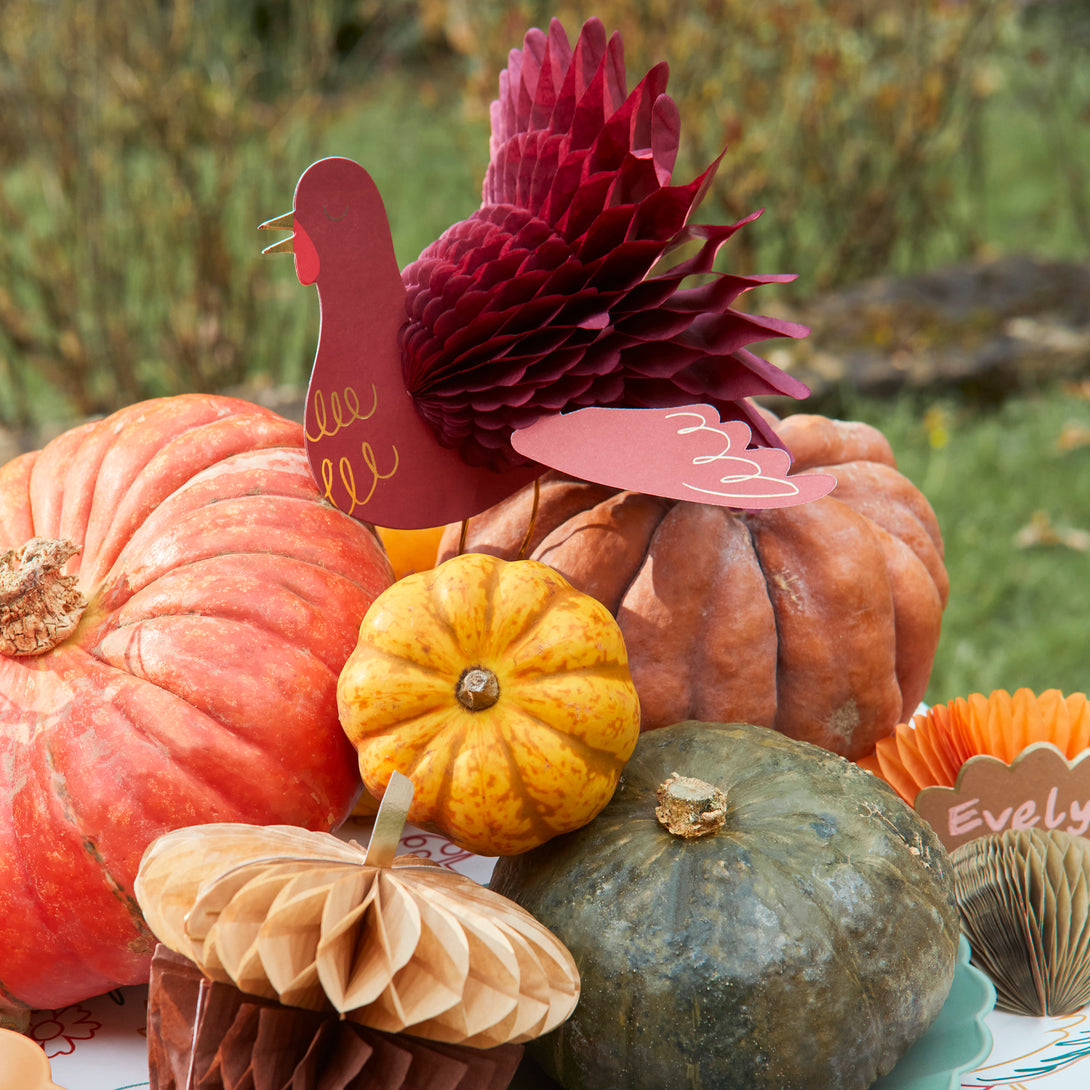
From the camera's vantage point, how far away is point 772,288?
4859 millimetres

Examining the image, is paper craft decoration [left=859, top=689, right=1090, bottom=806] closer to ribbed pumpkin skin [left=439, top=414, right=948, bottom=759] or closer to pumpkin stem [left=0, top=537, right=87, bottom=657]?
ribbed pumpkin skin [left=439, top=414, right=948, bottom=759]

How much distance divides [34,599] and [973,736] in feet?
3.21

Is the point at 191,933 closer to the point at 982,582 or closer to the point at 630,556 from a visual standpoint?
the point at 630,556

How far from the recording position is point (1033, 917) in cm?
109

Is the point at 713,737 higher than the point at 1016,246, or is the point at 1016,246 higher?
the point at 713,737

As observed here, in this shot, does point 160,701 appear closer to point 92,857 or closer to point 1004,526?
point 92,857

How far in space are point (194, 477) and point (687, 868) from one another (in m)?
0.66

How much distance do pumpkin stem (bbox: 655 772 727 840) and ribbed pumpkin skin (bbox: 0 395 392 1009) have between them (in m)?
0.33

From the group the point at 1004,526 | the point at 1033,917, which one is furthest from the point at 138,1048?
the point at 1004,526

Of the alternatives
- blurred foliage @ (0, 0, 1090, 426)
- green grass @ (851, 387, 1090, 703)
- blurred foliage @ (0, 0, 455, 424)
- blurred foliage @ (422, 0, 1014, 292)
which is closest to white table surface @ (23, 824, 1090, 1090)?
green grass @ (851, 387, 1090, 703)

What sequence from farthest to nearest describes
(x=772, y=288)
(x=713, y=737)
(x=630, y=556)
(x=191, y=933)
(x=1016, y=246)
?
(x=1016, y=246) → (x=772, y=288) → (x=630, y=556) → (x=713, y=737) → (x=191, y=933)

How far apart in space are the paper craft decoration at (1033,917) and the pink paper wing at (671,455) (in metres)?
0.40

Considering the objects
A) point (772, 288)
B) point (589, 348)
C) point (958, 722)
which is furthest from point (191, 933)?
point (772, 288)

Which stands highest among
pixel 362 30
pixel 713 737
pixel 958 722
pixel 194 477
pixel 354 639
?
pixel 362 30
